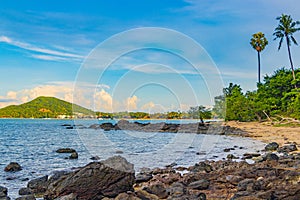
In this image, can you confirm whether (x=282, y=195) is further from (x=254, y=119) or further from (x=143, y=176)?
(x=254, y=119)

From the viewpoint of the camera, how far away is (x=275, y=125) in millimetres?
46719

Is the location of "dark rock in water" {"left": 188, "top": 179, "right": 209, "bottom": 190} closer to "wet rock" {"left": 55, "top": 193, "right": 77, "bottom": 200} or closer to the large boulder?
the large boulder

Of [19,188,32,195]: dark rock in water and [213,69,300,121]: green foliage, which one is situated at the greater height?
[213,69,300,121]: green foliage

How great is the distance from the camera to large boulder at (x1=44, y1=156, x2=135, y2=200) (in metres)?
9.01

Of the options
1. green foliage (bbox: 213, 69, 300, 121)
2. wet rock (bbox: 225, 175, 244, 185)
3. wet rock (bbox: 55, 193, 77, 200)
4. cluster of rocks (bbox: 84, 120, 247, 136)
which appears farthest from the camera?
cluster of rocks (bbox: 84, 120, 247, 136)

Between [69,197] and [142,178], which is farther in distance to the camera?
[142,178]

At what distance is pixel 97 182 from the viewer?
9.16 meters

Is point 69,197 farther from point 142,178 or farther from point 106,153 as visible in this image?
point 106,153

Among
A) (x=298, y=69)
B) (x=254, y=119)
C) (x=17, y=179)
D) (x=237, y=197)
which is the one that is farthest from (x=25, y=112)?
(x=237, y=197)

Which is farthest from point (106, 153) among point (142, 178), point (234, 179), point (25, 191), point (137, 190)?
point (234, 179)

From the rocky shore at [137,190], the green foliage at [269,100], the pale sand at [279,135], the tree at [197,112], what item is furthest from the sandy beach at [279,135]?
the rocky shore at [137,190]

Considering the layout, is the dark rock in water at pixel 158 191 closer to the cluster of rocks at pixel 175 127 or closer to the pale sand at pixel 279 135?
the pale sand at pixel 279 135

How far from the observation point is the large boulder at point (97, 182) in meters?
9.01

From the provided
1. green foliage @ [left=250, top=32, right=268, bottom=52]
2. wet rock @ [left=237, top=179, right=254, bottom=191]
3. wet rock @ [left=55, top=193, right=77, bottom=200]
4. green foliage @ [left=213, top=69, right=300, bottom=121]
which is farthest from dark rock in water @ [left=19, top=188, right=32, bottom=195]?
green foliage @ [left=250, top=32, right=268, bottom=52]
